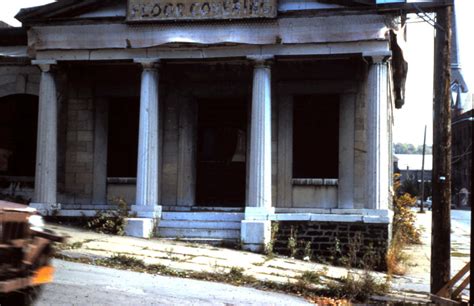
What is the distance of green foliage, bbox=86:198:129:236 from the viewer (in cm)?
1249

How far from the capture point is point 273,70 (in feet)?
45.5

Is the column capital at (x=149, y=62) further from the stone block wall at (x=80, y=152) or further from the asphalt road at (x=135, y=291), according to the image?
the asphalt road at (x=135, y=291)

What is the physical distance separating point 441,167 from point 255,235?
451cm

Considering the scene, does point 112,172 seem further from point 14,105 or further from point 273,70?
point 273,70

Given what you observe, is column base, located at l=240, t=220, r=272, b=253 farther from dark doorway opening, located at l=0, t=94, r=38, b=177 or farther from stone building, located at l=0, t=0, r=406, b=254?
dark doorway opening, located at l=0, t=94, r=38, b=177

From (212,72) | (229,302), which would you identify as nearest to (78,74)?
(212,72)

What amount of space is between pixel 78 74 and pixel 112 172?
2832 mm

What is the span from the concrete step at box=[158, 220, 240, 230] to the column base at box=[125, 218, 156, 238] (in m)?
0.48

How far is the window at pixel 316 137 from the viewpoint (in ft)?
44.9

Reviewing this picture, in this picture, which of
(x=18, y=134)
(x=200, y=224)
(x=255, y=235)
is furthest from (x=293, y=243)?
(x=18, y=134)

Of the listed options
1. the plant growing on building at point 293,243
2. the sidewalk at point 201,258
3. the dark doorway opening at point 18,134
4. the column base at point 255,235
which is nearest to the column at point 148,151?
the sidewalk at point 201,258

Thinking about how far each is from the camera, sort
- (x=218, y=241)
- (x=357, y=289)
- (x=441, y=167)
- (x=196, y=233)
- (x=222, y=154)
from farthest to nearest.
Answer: (x=222, y=154), (x=196, y=233), (x=218, y=241), (x=441, y=167), (x=357, y=289)

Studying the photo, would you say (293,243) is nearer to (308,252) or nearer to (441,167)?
(308,252)

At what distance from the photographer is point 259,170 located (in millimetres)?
12203
